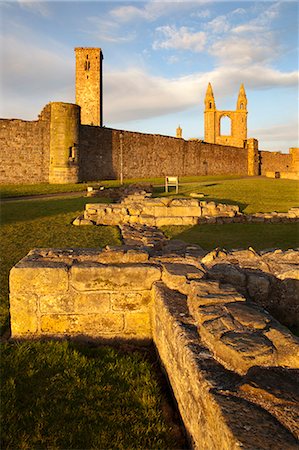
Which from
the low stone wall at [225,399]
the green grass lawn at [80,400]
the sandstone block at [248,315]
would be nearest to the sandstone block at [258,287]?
the sandstone block at [248,315]

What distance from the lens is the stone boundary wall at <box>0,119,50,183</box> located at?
2291 centimetres

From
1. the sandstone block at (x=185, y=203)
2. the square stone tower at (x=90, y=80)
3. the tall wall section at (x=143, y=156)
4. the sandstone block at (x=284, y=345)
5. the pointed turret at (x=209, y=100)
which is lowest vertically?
the sandstone block at (x=284, y=345)

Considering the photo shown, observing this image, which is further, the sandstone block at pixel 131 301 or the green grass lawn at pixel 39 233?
the green grass lawn at pixel 39 233

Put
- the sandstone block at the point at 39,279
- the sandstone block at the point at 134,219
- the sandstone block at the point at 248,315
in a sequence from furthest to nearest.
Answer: the sandstone block at the point at 134,219 < the sandstone block at the point at 39,279 < the sandstone block at the point at 248,315

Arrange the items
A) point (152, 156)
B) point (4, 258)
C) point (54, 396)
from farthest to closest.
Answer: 1. point (152, 156)
2. point (4, 258)
3. point (54, 396)

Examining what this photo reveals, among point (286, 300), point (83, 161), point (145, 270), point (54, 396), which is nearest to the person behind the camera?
point (54, 396)

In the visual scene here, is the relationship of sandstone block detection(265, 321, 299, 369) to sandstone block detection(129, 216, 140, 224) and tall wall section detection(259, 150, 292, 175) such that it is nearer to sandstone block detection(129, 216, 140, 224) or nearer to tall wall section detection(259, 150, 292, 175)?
sandstone block detection(129, 216, 140, 224)

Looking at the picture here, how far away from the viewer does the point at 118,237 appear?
796 centimetres

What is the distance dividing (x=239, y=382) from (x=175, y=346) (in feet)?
2.08

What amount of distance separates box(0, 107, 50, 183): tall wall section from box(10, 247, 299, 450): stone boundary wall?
20978 mm

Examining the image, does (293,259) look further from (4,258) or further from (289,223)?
(289,223)

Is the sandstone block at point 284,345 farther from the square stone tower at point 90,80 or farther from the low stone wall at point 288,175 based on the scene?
the square stone tower at point 90,80

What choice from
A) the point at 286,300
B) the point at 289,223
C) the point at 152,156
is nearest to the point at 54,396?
the point at 286,300

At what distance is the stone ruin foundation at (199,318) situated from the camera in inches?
65.5
